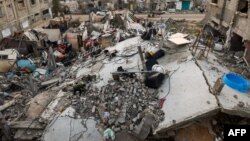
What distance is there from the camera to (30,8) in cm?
2883

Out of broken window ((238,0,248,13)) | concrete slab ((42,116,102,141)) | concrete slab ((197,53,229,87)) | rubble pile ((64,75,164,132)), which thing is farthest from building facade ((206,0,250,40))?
concrete slab ((42,116,102,141))

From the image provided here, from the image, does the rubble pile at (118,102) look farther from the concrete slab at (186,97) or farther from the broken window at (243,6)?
the broken window at (243,6)

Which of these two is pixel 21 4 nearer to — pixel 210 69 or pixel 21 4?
pixel 21 4

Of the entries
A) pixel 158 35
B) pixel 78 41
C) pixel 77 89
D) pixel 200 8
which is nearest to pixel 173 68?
pixel 77 89

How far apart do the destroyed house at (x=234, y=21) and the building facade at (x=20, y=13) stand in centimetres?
2106

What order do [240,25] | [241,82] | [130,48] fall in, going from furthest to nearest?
[240,25] < [130,48] < [241,82]

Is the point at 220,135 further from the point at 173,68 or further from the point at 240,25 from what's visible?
the point at 240,25

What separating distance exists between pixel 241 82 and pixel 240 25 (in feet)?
29.3

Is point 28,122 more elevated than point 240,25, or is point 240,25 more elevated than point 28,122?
point 240,25

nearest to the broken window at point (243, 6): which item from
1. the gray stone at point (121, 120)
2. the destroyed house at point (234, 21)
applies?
the destroyed house at point (234, 21)

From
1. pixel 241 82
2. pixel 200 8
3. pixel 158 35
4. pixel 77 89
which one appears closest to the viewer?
pixel 241 82

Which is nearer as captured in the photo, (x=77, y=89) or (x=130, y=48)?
(x=77, y=89)

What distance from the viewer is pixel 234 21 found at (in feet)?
51.5

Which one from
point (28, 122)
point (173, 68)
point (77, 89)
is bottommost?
point (28, 122)
